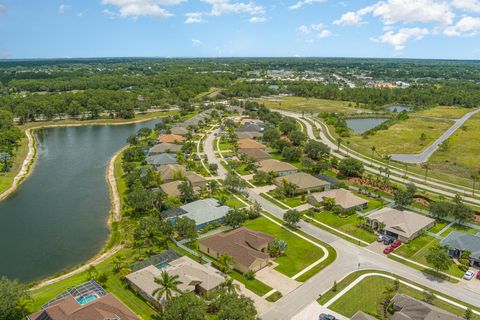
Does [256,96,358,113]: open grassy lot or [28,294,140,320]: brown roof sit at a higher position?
[256,96,358,113]: open grassy lot

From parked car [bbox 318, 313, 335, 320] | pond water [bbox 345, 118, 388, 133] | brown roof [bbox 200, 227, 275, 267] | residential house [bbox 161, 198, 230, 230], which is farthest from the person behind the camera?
pond water [bbox 345, 118, 388, 133]

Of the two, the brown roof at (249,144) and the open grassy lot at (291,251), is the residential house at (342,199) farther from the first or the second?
the brown roof at (249,144)

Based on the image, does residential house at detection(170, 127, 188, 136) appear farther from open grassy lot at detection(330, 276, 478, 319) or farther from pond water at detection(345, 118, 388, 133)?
open grassy lot at detection(330, 276, 478, 319)

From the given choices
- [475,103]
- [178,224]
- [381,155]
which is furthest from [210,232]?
[475,103]

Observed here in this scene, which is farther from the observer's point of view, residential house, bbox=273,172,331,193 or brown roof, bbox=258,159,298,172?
brown roof, bbox=258,159,298,172

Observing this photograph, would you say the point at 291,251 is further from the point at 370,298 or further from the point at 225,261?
the point at 370,298

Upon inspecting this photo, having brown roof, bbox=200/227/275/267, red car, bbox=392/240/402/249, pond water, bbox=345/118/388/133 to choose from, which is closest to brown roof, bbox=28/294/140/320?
brown roof, bbox=200/227/275/267

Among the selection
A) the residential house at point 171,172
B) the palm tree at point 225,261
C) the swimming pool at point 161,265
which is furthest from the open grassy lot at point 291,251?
the residential house at point 171,172
